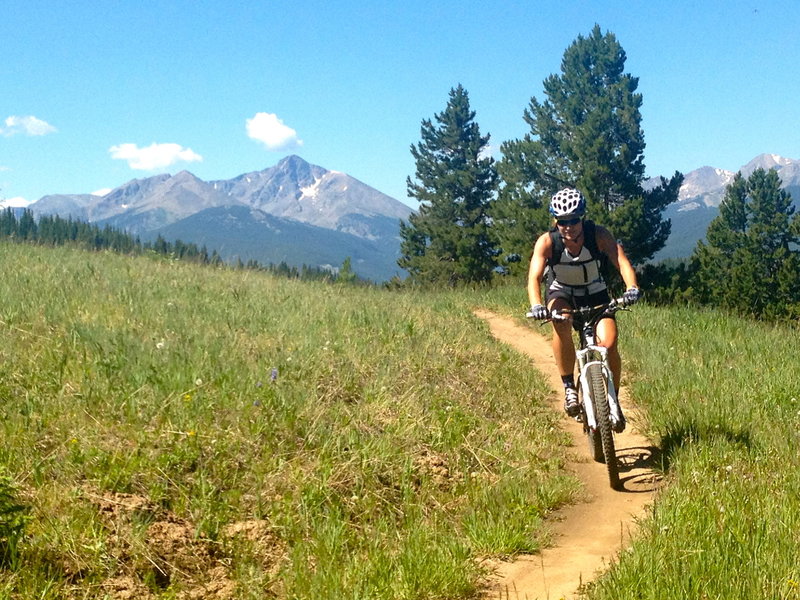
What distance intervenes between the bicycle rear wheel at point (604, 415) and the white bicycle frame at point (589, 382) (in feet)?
0.11

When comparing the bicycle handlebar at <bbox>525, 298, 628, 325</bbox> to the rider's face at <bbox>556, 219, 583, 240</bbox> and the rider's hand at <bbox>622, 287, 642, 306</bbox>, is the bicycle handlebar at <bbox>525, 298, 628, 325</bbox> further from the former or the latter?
the rider's face at <bbox>556, 219, 583, 240</bbox>

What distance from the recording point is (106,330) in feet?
21.9

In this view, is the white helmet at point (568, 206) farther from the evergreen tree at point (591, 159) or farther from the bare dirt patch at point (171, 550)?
the evergreen tree at point (591, 159)

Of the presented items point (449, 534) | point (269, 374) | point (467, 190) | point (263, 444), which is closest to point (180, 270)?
point (269, 374)

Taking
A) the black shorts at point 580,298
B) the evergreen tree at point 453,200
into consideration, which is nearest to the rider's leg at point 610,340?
the black shorts at point 580,298

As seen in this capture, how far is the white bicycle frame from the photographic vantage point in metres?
5.96

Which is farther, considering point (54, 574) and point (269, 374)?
point (269, 374)

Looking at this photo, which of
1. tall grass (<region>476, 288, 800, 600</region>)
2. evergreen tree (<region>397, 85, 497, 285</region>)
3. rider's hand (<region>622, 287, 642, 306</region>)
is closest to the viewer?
tall grass (<region>476, 288, 800, 600</region>)

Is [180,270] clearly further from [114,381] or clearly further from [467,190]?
[467,190]

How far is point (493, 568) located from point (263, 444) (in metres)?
1.98

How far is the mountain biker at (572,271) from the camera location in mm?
6289

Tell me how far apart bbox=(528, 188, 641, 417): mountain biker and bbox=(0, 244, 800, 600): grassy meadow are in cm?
97

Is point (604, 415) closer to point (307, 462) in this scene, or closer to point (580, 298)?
point (580, 298)

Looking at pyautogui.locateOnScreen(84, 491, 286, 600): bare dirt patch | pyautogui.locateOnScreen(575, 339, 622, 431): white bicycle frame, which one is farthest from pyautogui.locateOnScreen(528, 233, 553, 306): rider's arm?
pyautogui.locateOnScreen(84, 491, 286, 600): bare dirt patch
